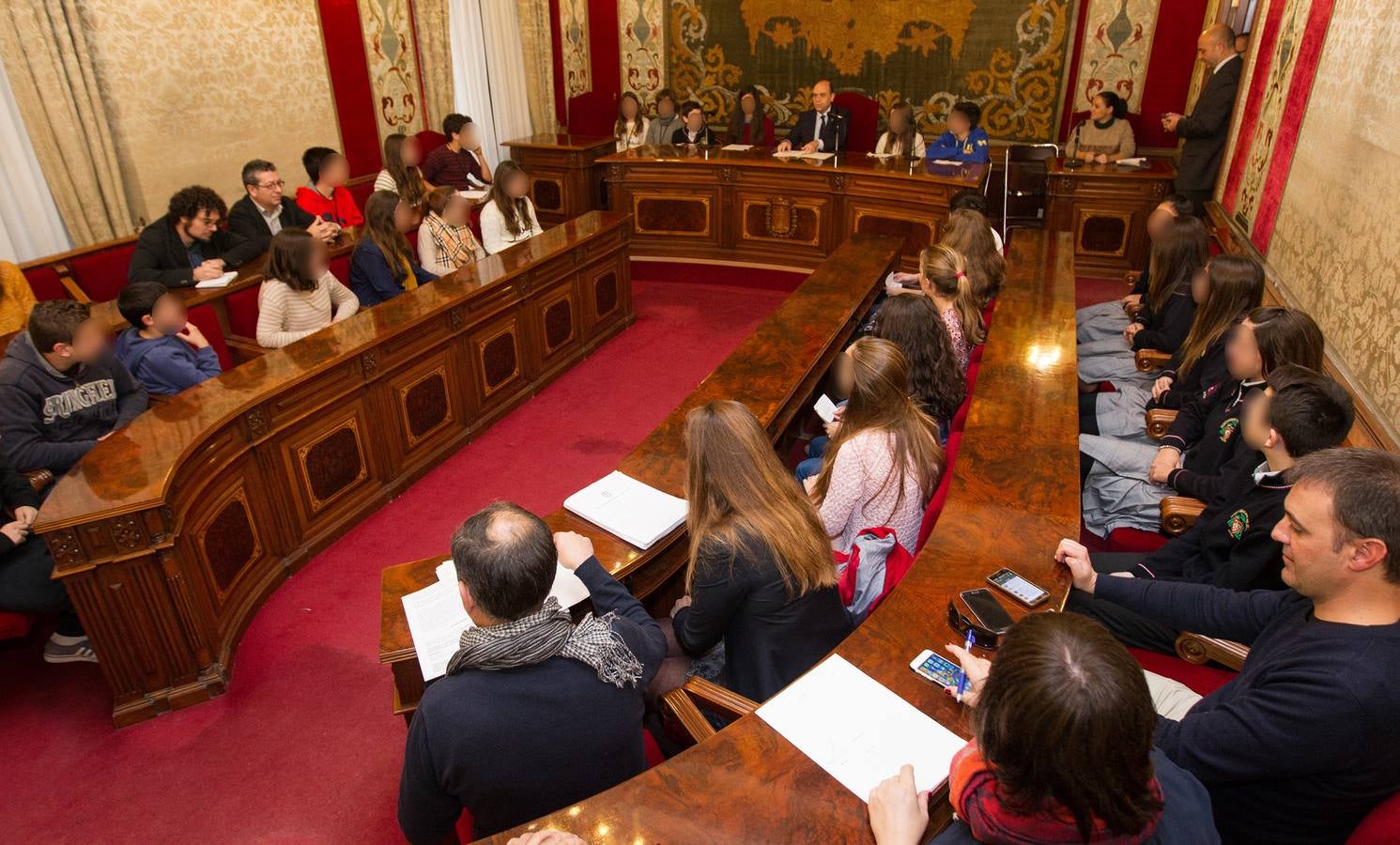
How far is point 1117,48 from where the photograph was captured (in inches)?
307

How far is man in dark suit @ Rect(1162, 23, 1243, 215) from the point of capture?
19.4 feet

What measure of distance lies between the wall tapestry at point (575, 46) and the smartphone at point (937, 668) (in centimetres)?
905

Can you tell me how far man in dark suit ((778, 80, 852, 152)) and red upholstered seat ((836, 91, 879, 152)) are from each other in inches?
26.4

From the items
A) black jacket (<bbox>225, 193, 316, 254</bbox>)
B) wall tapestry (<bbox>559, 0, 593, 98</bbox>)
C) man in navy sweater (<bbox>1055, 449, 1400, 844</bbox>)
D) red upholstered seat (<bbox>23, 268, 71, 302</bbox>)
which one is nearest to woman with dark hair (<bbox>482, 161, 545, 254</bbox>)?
black jacket (<bbox>225, 193, 316, 254</bbox>)

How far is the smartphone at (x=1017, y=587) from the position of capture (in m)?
1.96

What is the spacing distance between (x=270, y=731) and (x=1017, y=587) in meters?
2.44

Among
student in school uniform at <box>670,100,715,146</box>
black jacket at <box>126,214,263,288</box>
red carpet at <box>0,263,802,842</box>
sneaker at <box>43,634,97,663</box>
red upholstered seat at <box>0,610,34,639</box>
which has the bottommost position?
red carpet at <box>0,263,802,842</box>

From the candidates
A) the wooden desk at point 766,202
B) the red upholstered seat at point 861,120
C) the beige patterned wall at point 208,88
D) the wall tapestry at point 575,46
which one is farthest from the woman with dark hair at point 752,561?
the wall tapestry at point 575,46

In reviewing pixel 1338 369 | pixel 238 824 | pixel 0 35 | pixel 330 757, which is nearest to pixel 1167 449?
pixel 1338 369

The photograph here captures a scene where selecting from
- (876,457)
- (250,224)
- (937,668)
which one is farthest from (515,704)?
(250,224)

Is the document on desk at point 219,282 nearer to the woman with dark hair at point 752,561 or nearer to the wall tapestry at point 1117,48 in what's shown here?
the woman with dark hair at point 752,561

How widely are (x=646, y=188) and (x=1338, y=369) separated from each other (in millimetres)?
5499

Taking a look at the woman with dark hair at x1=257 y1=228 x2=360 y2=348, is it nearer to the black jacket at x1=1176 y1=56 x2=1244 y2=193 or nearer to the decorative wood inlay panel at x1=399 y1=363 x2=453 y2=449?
the decorative wood inlay panel at x1=399 y1=363 x2=453 y2=449

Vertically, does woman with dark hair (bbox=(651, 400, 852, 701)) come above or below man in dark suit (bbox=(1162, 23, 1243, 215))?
below
